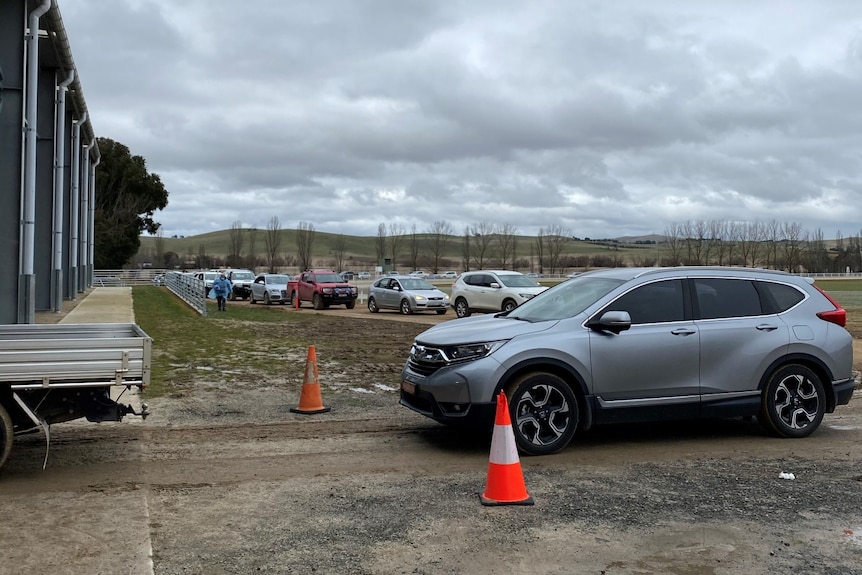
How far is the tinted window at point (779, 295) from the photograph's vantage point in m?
8.12

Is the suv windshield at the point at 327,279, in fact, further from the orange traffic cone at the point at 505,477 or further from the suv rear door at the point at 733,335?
the orange traffic cone at the point at 505,477

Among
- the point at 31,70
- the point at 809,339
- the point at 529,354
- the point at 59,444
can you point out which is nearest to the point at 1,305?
the point at 31,70

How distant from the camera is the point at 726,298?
8.02 metres

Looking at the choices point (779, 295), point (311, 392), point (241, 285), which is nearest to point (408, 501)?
point (311, 392)

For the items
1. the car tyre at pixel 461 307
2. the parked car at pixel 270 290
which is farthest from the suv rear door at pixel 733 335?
the parked car at pixel 270 290

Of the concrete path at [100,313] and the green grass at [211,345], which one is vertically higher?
the concrete path at [100,313]

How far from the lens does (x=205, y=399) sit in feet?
34.2

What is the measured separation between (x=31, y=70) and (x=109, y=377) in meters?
14.5

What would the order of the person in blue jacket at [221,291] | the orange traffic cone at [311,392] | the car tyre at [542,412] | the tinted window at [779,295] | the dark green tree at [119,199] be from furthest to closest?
the dark green tree at [119,199] < the person in blue jacket at [221,291] < the orange traffic cone at [311,392] < the tinted window at [779,295] < the car tyre at [542,412]

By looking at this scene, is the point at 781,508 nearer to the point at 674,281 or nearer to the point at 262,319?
the point at 674,281

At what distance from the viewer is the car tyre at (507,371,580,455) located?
7105 millimetres

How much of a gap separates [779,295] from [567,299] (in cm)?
218

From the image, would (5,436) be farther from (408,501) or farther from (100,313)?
(100,313)

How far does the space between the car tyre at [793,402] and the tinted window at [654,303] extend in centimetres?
118
